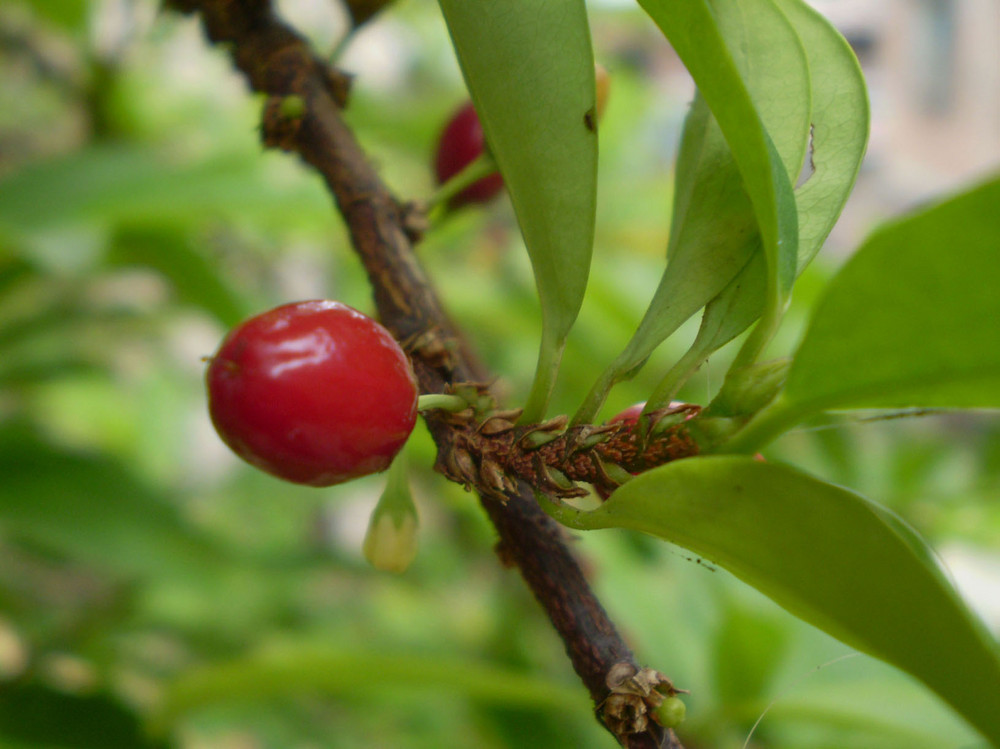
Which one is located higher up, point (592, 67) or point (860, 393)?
point (592, 67)

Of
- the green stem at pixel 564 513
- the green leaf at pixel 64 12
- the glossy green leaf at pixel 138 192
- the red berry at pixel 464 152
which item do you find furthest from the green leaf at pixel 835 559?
the green leaf at pixel 64 12

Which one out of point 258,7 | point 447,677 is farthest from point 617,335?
point 258,7

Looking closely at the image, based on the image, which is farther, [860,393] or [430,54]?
[430,54]

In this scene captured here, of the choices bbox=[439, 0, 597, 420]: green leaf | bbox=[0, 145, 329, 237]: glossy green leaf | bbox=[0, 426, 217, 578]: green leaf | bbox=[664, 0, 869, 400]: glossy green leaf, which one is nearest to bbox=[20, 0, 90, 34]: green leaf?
bbox=[0, 145, 329, 237]: glossy green leaf

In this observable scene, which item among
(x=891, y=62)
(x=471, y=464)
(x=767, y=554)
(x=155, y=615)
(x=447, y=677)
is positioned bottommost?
(x=767, y=554)

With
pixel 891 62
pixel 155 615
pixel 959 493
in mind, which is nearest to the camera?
pixel 155 615

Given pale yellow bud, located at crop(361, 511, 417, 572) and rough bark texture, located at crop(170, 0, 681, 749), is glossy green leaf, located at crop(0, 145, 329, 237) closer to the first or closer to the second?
rough bark texture, located at crop(170, 0, 681, 749)

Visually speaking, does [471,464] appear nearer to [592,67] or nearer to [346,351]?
[346,351]
